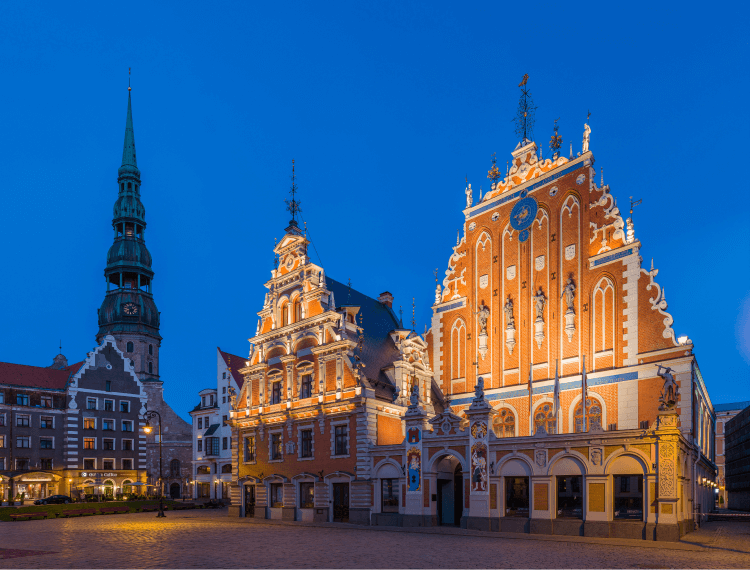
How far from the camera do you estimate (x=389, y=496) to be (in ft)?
103

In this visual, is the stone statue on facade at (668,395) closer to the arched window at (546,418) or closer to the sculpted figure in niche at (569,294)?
the arched window at (546,418)

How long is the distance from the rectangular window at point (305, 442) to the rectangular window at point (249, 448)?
5054 mm

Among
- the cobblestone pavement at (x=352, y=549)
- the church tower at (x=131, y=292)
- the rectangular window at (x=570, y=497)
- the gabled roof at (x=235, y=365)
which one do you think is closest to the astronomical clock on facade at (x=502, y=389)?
the rectangular window at (x=570, y=497)

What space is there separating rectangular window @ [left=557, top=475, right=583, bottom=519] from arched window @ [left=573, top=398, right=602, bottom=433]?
363 centimetres

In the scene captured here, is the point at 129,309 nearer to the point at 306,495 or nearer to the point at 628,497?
the point at 306,495

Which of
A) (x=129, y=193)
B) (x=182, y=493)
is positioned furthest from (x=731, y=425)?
(x=129, y=193)

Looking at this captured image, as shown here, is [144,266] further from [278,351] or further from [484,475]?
[484,475]

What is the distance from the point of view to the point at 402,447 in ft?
102

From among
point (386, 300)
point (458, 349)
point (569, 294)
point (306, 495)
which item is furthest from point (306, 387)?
point (569, 294)

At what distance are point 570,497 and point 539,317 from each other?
31.3 feet

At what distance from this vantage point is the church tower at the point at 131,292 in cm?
8175

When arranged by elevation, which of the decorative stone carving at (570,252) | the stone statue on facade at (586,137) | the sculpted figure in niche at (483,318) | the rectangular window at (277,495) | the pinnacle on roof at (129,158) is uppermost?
the pinnacle on roof at (129,158)

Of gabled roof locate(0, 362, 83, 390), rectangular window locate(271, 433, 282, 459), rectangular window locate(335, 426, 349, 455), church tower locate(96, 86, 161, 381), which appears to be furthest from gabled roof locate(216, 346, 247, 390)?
rectangular window locate(335, 426, 349, 455)

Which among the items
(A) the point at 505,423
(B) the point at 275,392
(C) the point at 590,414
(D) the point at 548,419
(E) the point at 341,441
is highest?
(B) the point at 275,392
